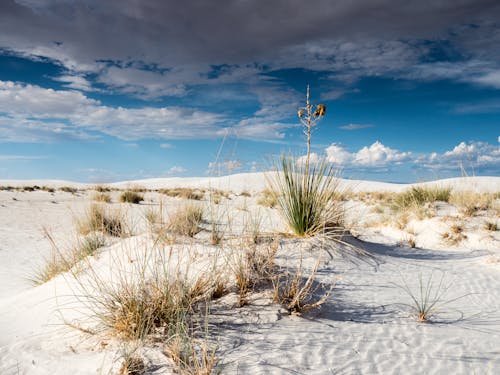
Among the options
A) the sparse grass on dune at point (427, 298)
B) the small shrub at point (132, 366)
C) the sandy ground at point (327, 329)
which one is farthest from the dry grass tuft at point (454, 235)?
the small shrub at point (132, 366)

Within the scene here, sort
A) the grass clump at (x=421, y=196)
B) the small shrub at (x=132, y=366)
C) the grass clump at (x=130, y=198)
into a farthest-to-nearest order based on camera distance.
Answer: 1. the grass clump at (x=130, y=198)
2. the grass clump at (x=421, y=196)
3. the small shrub at (x=132, y=366)

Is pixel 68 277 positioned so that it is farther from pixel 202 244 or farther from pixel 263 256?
pixel 263 256

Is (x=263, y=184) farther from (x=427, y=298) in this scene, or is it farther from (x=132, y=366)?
(x=132, y=366)

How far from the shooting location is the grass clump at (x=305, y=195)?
15.6 ft

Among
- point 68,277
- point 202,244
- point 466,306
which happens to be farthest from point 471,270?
point 68,277

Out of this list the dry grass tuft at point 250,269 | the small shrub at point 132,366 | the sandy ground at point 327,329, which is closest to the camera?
the small shrub at point 132,366

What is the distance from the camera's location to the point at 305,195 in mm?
4805

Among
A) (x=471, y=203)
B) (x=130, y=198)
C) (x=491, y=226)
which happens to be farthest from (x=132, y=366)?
(x=130, y=198)

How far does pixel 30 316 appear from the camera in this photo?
3441 mm

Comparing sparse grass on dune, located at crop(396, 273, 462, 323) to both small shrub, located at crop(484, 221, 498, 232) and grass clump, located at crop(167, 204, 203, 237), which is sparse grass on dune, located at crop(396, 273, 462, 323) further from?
small shrub, located at crop(484, 221, 498, 232)

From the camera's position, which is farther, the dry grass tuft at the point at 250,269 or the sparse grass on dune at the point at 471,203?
the sparse grass on dune at the point at 471,203

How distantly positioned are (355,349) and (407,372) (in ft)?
1.10

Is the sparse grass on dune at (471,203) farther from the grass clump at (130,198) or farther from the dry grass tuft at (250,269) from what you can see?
the grass clump at (130,198)

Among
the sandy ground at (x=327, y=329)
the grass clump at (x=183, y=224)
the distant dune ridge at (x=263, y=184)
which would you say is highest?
the distant dune ridge at (x=263, y=184)
